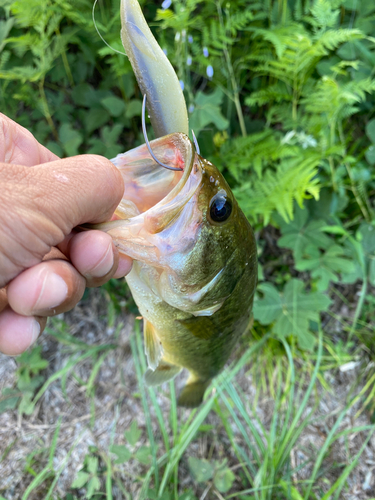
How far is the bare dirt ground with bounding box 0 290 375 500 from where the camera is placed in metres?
2.06

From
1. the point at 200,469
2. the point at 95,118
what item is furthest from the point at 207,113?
the point at 200,469

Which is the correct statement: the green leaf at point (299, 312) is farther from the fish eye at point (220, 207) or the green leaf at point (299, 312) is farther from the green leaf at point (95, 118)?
the green leaf at point (95, 118)

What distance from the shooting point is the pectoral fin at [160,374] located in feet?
4.73

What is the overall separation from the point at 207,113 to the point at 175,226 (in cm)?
123

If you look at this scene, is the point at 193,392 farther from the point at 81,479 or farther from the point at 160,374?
the point at 81,479

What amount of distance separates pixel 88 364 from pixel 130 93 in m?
1.96

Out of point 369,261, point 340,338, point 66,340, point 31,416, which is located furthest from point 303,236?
point 31,416

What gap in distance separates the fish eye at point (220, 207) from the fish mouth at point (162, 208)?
5cm

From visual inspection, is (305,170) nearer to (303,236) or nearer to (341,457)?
(303,236)

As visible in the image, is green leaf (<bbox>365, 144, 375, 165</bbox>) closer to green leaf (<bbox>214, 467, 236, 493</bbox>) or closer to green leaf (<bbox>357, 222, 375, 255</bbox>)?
green leaf (<bbox>357, 222, 375, 255</bbox>)

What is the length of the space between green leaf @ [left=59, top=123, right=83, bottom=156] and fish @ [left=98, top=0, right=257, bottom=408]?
4.04ft

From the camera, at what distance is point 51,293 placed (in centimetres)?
76

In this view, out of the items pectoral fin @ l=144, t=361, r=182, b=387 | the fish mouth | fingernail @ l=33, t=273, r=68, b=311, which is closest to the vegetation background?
pectoral fin @ l=144, t=361, r=182, b=387

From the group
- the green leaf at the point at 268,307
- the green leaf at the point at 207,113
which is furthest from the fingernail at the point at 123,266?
the green leaf at the point at 268,307
